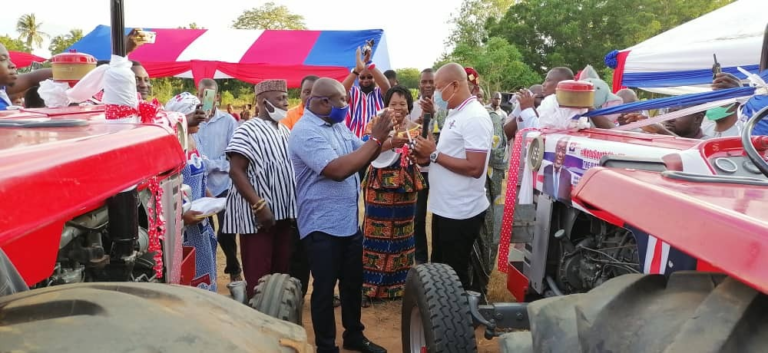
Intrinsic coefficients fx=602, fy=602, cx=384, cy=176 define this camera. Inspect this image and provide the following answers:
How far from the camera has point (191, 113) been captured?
491 centimetres

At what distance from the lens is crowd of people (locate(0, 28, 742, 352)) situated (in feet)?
12.4

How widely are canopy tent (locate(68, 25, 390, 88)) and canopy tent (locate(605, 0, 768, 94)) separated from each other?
15.5 ft

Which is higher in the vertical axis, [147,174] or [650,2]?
[650,2]

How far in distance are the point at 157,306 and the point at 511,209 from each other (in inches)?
128

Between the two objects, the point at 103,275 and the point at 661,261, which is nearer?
the point at 661,261

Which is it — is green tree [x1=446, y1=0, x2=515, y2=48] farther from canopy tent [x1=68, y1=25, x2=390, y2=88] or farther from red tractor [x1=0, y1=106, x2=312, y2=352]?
red tractor [x1=0, y1=106, x2=312, y2=352]

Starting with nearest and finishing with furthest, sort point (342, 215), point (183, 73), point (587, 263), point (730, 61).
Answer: point (587, 263), point (342, 215), point (730, 61), point (183, 73)

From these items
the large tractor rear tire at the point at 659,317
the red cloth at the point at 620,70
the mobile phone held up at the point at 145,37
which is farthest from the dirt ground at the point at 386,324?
the red cloth at the point at 620,70

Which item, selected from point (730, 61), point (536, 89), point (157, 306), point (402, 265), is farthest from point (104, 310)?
point (536, 89)

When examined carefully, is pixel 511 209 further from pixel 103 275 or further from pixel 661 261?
pixel 103 275

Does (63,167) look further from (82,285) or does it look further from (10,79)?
(10,79)

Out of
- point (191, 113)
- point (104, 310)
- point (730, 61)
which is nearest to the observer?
point (104, 310)

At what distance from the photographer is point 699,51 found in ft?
25.6

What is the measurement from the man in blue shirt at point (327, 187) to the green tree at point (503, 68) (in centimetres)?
2808
